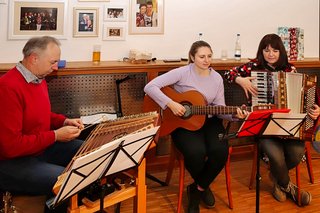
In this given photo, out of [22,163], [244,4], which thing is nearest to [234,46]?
[244,4]

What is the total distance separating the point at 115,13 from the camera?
3230 mm

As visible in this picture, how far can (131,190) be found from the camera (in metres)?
2.10

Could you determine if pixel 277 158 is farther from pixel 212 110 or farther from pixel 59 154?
pixel 59 154

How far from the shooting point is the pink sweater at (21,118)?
1.93 m

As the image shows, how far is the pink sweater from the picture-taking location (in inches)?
75.8

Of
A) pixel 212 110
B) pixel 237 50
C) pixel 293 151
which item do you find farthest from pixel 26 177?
pixel 237 50

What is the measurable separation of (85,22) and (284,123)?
176 centimetres

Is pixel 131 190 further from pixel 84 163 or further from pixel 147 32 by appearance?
pixel 147 32

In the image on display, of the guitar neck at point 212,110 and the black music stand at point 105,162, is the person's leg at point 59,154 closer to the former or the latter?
the black music stand at point 105,162

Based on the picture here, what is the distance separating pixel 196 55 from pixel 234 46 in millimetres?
991

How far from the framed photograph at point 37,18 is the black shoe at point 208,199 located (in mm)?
1641

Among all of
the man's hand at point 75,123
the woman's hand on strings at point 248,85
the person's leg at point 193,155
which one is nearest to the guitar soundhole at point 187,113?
the person's leg at point 193,155

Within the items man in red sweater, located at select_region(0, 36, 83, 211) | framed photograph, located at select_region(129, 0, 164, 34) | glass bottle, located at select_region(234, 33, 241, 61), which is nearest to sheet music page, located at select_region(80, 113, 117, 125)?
man in red sweater, located at select_region(0, 36, 83, 211)

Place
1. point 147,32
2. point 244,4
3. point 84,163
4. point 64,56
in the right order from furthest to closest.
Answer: point 244,4 < point 147,32 < point 64,56 < point 84,163
